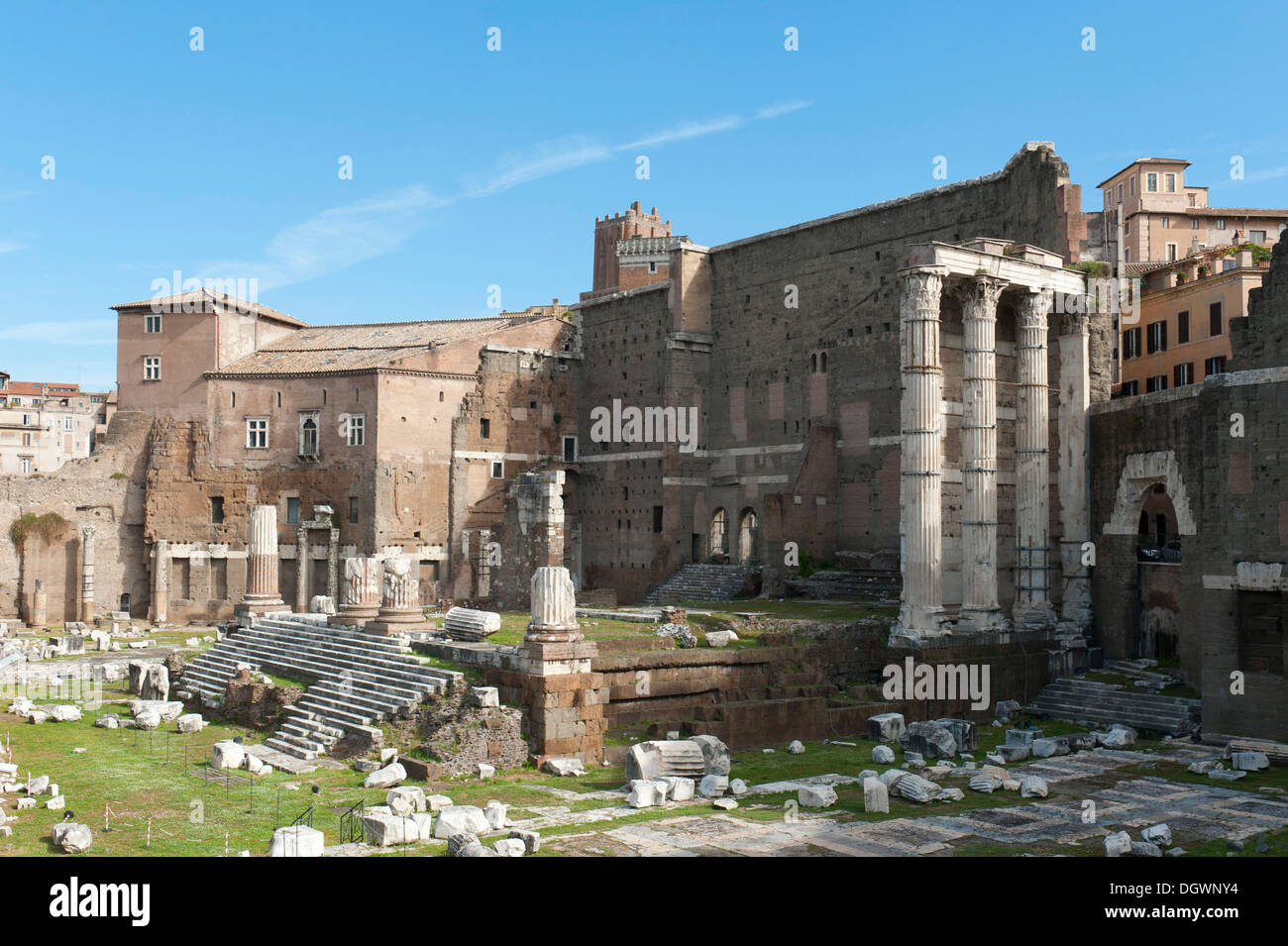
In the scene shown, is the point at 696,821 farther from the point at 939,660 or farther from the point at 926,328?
the point at 926,328

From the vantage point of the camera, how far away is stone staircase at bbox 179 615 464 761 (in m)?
19.6

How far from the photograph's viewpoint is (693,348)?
131 feet

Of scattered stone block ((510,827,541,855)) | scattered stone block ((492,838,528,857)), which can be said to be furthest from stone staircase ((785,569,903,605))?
scattered stone block ((492,838,528,857))

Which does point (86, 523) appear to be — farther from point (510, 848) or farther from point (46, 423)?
point (510, 848)

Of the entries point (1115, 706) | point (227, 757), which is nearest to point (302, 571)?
point (227, 757)

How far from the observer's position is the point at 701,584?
37594 mm

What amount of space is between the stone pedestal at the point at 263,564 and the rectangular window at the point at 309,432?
454 inches

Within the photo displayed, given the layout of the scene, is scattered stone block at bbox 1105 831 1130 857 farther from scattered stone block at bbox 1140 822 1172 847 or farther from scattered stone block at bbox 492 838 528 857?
scattered stone block at bbox 492 838 528 857

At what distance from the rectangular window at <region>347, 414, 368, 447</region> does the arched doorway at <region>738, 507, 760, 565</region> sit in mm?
12936

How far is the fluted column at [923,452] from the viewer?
80.2 feet

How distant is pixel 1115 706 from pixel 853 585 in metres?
10.3

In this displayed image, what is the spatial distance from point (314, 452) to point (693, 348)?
13477 millimetres
